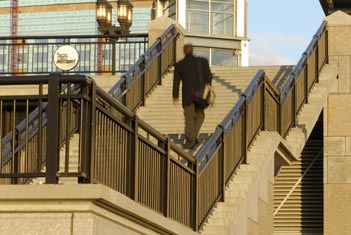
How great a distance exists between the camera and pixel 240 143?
61.0 ft

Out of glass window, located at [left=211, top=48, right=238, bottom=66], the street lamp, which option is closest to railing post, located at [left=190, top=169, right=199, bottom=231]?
the street lamp

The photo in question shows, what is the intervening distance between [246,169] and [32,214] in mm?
8663

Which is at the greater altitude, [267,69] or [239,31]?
[239,31]

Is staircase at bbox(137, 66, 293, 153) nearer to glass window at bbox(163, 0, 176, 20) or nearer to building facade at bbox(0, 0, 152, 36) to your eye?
glass window at bbox(163, 0, 176, 20)

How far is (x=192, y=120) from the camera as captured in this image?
18953mm

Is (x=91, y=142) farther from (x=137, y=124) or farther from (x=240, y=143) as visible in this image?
(x=240, y=143)

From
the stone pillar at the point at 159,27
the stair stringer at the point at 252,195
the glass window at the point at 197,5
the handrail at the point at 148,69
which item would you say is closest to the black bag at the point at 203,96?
the stair stringer at the point at 252,195

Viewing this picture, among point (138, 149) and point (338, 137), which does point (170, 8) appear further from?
point (138, 149)

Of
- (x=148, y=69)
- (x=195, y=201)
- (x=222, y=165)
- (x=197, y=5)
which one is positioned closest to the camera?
(x=195, y=201)

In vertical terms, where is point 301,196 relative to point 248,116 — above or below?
below

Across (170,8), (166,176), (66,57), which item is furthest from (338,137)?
(170,8)

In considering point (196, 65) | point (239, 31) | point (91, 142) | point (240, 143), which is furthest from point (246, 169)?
point (239, 31)

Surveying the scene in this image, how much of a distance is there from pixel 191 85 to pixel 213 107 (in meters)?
4.22

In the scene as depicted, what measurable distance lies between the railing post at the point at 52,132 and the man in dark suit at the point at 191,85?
26.6ft
